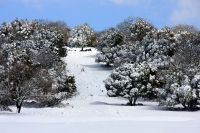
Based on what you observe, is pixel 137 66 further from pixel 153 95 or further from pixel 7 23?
pixel 7 23

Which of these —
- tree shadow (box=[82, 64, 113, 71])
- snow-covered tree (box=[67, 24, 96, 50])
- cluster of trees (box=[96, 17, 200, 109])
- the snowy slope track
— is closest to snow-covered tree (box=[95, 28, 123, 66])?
cluster of trees (box=[96, 17, 200, 109])

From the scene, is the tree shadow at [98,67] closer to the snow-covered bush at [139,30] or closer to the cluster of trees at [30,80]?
the snow-covered bush at [139,30]

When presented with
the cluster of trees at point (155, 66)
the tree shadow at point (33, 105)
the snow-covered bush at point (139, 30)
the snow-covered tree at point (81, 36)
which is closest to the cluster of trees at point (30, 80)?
the tree shadow at point (33, 105)

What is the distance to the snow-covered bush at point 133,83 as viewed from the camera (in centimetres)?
2522

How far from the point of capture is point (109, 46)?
4881 cm

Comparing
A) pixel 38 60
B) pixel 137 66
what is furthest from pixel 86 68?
pixel 137 66

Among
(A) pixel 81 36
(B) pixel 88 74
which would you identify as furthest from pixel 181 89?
(A) pixel 81 36

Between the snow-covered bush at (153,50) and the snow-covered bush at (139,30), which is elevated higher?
the snow-covered bush at (139,30)

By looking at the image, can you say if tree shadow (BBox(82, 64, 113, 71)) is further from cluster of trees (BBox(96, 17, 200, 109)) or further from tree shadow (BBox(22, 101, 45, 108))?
tree shadow (BBox(22, 101, 45, 108))

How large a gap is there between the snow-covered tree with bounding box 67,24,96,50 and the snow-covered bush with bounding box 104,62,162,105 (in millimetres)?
51412

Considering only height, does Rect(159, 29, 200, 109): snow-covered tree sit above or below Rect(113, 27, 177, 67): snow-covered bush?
below

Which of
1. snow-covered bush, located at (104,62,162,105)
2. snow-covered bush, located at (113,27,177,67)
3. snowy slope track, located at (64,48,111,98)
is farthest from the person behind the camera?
snow-covered bush, located at (113,27,177,67)

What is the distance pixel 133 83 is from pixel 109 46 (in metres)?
23.7

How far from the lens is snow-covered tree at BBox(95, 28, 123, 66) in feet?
154
